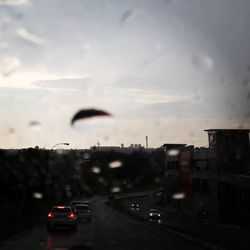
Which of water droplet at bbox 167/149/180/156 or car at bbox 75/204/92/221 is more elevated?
water droplet at bbox 167/149/180/156

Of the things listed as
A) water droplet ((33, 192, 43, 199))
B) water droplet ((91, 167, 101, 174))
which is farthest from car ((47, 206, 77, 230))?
water droplet ((91, 167, 101, 174))

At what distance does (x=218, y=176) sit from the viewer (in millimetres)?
60875

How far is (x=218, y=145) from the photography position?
6344 cm

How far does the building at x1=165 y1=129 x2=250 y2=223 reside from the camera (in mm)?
56219

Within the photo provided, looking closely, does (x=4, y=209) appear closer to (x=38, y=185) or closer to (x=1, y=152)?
(x=1, y=152)

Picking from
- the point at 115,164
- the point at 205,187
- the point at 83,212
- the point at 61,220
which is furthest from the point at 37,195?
the point at 115,164

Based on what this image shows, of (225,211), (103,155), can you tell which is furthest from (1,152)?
(103,155)

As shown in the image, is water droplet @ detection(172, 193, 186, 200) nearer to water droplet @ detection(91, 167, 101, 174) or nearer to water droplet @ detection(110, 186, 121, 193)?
water droplet @ detection(91, 167, 101, 174)

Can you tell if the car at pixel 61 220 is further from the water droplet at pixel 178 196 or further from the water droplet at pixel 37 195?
the water droplet at pixel 178 196

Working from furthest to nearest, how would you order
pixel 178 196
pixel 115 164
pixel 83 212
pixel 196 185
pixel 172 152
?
pixel 115 164, pixel 172 152, pixel 178 196, pixel 196 185, pixel 83 212

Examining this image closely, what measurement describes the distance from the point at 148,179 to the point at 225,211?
84.2 metres

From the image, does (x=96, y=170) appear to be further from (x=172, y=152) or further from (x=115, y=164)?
(x=172, y=152)

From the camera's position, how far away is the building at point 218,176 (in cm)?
5622

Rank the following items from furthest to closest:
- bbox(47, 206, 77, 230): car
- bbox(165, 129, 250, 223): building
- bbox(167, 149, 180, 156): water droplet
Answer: bbox(167, 149, 180, 156): water droplet, bbox(165, 129, 250, 223): building, bbox(47, 206, 77, 230): car
